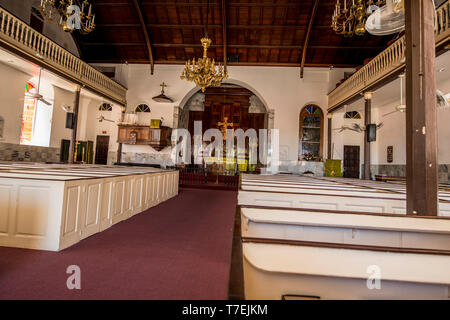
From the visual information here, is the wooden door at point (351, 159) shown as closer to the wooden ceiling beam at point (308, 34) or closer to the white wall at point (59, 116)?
the wooden ceiling beam at point (308, 34)

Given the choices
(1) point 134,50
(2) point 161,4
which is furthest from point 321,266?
(1) point 134,50

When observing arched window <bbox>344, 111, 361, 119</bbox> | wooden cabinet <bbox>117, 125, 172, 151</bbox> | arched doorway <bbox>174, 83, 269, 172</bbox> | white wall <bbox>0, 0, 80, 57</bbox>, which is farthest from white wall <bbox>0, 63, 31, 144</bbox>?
arched window <bbox>344, 111, 361, 119</bbox>

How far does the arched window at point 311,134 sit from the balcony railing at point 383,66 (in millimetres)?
1081

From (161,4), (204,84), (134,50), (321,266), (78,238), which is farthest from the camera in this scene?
(134,50)

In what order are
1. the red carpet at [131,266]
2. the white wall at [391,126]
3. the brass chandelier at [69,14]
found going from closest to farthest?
the red carpet at [131,266], the brass chandelier at [69,14], the white wall at [391,126]

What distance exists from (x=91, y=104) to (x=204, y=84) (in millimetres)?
8570

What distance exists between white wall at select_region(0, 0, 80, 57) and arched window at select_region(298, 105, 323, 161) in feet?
35.0

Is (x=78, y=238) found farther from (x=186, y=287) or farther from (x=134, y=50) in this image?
(x=134, y=50)

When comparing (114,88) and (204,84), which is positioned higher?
(114,88)

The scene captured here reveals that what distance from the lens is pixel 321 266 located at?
1137mm

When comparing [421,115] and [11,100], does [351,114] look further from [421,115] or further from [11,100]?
[11,100]

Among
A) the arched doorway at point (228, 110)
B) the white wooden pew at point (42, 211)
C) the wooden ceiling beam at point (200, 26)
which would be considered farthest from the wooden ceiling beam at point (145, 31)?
the white wooden pew at point (42, 211)

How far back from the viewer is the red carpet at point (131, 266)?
1743 mm

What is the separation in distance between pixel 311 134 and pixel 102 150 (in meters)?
10.6
